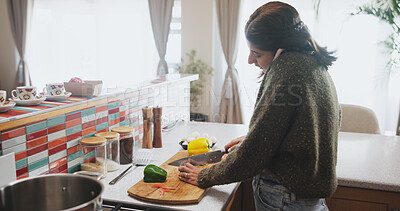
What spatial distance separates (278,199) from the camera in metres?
1.13

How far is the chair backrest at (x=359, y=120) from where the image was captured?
94.3 inches

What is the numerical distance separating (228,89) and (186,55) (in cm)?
73

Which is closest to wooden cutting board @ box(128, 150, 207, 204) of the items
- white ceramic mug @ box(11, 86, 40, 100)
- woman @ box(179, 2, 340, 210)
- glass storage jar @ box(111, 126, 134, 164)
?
woman @ box(179, 2, 340, 210)

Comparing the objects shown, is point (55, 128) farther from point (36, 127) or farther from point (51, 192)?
point (51, 192)

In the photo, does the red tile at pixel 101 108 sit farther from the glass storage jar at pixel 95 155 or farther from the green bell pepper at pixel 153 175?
the green bell pepper at pixel 153 175

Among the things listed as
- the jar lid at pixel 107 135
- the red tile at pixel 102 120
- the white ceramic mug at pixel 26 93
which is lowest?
the jar lid at pixel 107 135

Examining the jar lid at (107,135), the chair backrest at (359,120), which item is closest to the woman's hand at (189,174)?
the jar lid at (107,135)

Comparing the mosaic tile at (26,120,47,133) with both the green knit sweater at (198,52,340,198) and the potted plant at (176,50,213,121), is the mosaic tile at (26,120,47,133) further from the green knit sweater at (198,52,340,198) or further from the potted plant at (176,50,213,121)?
the potted plant at (176,50,213,121)

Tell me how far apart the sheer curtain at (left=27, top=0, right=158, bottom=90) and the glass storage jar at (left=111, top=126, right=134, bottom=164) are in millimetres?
3294

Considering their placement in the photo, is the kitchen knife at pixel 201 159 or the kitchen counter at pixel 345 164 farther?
the kitchen knife at pixel 201 159

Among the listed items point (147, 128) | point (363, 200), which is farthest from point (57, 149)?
point (363, 200)

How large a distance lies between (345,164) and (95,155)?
1.10 m

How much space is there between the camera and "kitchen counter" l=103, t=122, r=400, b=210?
1252 mm

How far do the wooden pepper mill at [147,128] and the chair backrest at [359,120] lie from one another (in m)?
1.41
